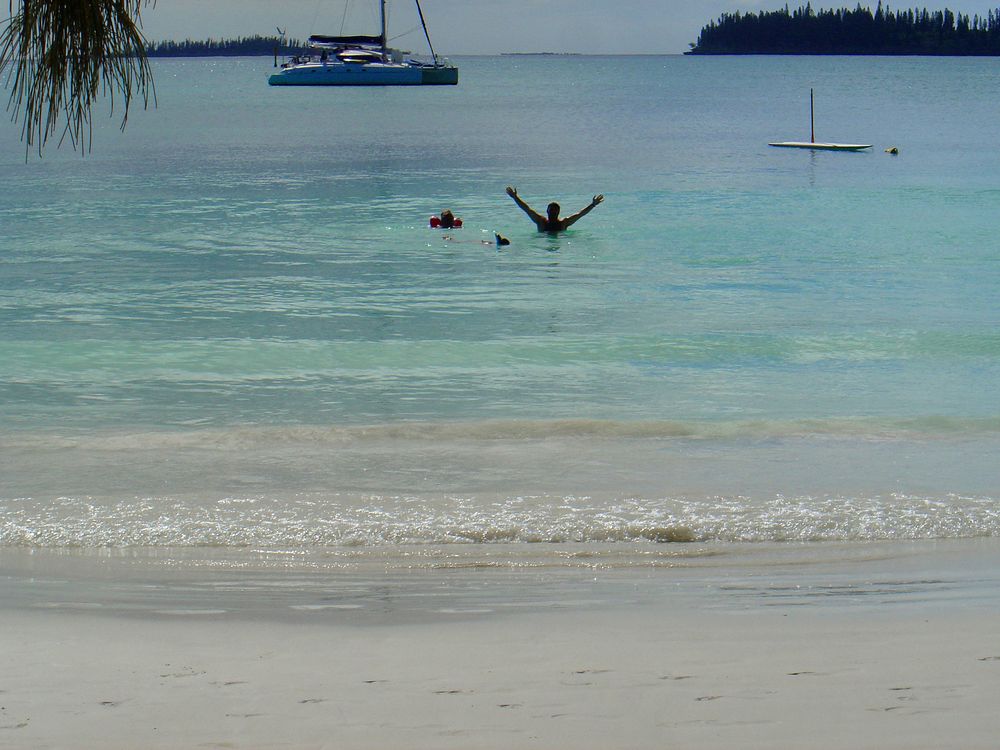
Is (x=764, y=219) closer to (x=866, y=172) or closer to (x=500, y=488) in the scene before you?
(x=866, y=172)

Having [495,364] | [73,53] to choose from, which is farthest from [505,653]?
[495,364]

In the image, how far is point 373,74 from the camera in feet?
385

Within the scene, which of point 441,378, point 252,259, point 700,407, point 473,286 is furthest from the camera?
point 252,259

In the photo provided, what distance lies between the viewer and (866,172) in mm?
36031

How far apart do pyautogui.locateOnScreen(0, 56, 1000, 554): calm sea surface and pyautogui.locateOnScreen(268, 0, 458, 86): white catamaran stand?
88.0 metres

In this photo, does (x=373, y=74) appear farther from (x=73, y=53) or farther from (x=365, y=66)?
(x=73, y=53)

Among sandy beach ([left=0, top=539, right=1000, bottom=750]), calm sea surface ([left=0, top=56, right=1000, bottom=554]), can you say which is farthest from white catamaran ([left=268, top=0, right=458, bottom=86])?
sandy beach ([left=0, top=539, right=1000, bottom=750])

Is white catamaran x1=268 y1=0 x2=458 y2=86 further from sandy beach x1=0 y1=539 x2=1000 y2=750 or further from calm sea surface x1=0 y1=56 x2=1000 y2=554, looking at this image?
sandy beach x1=0 y1=539 x2=1000 y2=750

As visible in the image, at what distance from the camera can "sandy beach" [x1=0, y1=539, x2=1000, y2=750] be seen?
12.6 ft

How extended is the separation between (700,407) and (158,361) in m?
5.84

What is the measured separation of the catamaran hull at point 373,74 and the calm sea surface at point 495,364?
3454 inches

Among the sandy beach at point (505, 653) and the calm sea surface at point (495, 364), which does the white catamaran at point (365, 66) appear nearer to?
the calm sea surface at point (495, 364)

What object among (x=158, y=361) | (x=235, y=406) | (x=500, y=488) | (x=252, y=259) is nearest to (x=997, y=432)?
(x=500, y=488)

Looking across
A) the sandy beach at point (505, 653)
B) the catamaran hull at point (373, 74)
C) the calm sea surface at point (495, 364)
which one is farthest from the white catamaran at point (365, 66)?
the sandy beach at point (505, 653)
